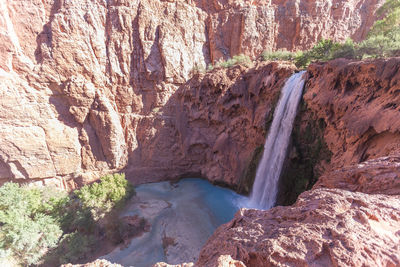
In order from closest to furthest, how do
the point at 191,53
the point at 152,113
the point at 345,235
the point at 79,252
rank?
1. the point at 345,235
2. the point at 79,252
3. the point at 152,113
4. the point at 191,53


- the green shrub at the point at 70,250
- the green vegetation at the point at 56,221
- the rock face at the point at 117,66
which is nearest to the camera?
the green vegetation at the point at 56,221

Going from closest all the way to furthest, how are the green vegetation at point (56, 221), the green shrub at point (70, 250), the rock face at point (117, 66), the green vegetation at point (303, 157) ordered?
the green vegetation at point (56, 221)
the green shrub at point (70, 250)
the green vegetation at point (303, 157)
the rock face at point (117, 66)

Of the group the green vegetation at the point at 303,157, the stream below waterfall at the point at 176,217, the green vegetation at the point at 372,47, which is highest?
the green vegetation at the point at 372,47

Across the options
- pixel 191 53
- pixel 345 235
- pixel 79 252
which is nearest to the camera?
pixel 345 235

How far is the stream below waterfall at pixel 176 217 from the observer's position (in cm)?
920

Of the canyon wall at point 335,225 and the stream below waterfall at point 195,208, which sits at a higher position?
the canyon wall at point 335,225

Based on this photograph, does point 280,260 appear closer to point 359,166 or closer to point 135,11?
point 359,166

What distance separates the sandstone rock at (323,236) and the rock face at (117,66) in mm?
11150

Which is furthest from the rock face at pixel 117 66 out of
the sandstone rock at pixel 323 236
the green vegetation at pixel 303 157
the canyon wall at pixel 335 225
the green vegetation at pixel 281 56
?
the sandstone rock at pixel 323 236

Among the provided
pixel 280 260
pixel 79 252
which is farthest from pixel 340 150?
pixel 79 252

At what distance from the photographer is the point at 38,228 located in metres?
8.20

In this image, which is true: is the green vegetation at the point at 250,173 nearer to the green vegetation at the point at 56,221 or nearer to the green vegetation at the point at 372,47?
the green vegetation at the point at 372,47

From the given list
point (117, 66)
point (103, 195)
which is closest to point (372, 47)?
point (103, 195)

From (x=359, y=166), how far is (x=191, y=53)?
18754 millimetres
